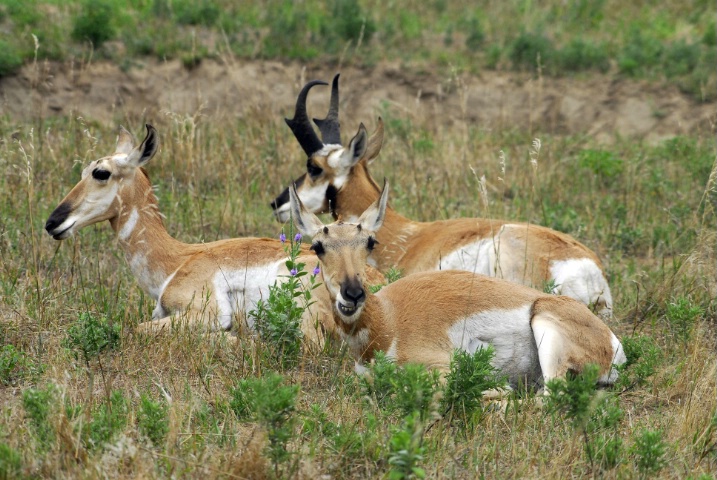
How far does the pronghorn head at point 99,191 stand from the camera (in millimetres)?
7070

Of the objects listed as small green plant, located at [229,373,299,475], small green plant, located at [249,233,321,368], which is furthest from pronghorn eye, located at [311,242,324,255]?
small green plant, located at [229,373,299,475]

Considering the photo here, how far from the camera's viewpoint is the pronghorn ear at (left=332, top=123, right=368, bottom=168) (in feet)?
27.5

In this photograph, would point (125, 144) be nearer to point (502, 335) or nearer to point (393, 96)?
point (502, 335)

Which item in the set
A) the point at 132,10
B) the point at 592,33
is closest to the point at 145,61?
the point at 132,10

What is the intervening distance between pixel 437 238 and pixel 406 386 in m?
3.52

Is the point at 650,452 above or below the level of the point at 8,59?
below

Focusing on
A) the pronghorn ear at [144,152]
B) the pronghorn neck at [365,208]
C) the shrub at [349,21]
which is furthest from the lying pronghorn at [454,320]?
the shrub at [349,21]

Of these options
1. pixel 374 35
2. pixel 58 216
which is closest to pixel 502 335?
pixel 58 216

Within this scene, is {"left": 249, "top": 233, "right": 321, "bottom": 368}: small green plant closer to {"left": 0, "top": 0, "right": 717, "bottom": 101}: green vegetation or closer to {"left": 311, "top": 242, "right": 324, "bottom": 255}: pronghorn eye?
{"left": 311, "top": 242, "right": 324, "bottom": 255}: pronghorn eye

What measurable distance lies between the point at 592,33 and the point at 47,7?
28.2 ft

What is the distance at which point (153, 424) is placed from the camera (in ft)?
15.8

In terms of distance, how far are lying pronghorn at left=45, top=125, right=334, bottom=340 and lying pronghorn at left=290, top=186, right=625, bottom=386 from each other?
100 cm

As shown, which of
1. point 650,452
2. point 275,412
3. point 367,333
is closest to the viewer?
point 275,412

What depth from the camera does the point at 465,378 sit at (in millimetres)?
5242
